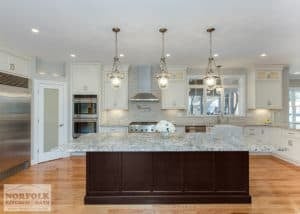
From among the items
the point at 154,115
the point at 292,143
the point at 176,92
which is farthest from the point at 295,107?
the point at 154,115

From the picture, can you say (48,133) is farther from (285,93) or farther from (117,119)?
(285,93)

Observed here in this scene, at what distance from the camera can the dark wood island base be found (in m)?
3.14

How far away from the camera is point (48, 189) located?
370 cm

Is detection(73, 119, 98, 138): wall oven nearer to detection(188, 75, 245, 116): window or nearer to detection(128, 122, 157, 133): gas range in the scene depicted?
detection(128, 122, 157, 133): gas range

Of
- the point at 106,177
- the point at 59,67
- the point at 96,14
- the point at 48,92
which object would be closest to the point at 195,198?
the point at 106,177

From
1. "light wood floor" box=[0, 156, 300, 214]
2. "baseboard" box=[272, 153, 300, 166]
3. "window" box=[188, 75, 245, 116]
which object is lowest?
"light wood floor" box=[0, 156, 300, 214]

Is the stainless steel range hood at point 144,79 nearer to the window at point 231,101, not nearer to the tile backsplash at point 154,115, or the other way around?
the tile backsplash at point 154,115

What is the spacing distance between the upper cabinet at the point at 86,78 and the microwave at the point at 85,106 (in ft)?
0.57

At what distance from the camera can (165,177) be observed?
3170 millimetres

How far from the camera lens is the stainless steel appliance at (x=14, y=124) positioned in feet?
14.0

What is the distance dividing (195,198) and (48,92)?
176 inches

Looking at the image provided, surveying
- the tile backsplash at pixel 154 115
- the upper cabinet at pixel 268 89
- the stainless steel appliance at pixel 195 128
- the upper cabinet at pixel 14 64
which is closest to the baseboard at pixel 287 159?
the tile backsplash at pixel 154 115

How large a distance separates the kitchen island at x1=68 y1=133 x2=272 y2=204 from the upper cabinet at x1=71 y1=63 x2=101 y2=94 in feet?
10.5

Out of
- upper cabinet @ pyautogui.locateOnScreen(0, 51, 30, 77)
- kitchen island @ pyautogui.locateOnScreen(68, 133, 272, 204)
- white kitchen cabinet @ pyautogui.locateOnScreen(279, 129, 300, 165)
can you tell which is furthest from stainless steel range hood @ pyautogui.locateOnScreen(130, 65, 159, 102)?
white kitchen cabinet @ pyautogui.locateOnScreen(279, 129, 300, 165)
